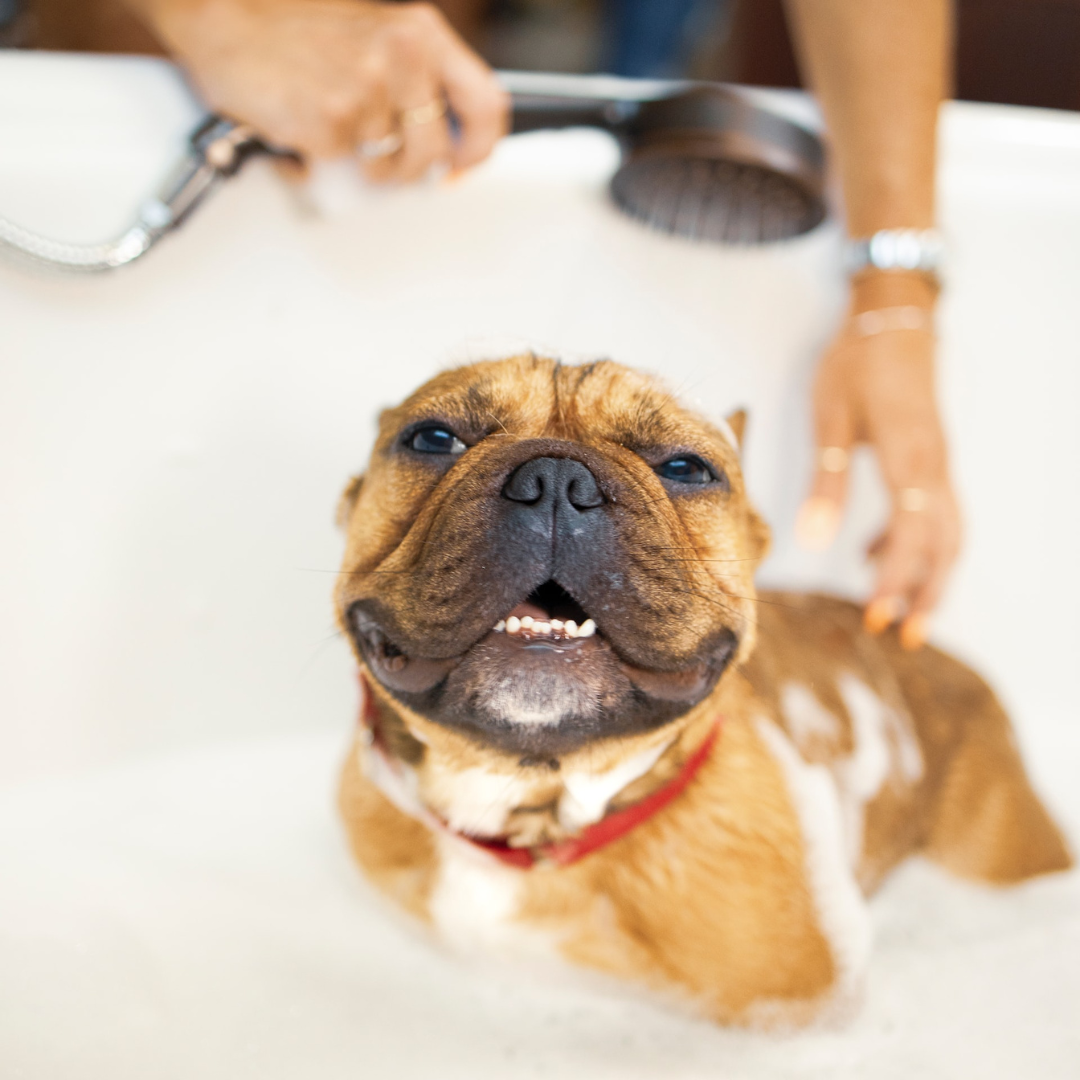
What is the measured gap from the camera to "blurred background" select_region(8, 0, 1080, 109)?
8.26 ft

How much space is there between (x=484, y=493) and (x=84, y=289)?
112 cm

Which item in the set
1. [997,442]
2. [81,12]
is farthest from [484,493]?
[81,12]

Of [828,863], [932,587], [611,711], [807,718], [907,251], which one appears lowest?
[828,863]

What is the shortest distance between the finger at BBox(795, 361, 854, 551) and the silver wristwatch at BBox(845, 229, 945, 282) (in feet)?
0.83

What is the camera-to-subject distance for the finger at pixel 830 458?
6.10 ft

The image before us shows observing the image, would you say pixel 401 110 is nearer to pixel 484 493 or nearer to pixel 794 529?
pixel 484 493

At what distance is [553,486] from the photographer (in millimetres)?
1016

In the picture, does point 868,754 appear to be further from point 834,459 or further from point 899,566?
point 834,459

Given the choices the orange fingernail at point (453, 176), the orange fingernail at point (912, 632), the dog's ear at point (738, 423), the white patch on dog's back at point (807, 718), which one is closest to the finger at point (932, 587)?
the orange fingernail at point (912, 632)

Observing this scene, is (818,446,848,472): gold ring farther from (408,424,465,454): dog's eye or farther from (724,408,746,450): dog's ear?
(408,424,465,454): dog's eye

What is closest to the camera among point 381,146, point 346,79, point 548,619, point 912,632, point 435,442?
point 548,619

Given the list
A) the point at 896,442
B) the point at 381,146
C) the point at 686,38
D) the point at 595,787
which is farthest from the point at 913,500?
the point at 686,38

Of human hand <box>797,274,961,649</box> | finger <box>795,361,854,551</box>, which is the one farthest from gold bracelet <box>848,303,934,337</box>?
finger <box>795,361,854,551</box>

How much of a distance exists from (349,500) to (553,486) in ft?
1.63
